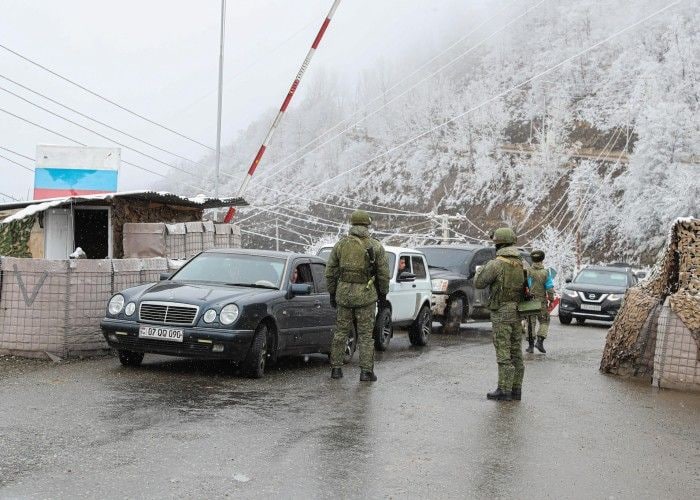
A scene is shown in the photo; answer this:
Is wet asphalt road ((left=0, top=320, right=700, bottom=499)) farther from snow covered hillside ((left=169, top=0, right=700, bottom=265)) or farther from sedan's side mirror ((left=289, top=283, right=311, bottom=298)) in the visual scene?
snow covered hillside ((left=169, top=0, right=700, bottom=265))

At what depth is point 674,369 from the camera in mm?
11648

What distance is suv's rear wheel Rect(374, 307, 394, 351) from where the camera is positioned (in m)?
15.2

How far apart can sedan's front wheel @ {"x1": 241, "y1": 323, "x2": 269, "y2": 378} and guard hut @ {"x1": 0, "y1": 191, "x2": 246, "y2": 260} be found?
674cm

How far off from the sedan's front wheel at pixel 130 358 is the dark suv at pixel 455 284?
8.69m

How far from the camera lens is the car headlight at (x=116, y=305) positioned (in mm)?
10820

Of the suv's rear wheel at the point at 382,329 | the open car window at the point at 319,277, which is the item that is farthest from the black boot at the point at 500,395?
the suv's rear wheel at the point at 382,329

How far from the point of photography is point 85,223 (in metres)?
19.1

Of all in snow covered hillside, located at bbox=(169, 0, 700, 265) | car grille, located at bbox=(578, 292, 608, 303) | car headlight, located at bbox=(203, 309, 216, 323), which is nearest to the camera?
car headlight, located at bbox=(203, 309, 216, 323)

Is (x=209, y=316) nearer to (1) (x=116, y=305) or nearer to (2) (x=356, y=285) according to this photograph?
(1) (x=116, y=305)

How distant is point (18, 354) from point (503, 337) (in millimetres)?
5898

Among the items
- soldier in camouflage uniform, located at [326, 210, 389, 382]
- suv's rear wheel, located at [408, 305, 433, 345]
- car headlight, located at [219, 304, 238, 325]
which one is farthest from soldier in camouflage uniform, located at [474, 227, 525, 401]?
suv's rear wheel, located at [408, 305, 433, 345]

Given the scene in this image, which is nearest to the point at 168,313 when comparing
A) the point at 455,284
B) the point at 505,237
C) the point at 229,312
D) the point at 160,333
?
the point at 160,333

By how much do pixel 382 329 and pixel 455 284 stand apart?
481cm

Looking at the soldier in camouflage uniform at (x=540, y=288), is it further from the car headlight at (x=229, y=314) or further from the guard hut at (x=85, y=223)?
the car headlight at (x=229, y=314)
